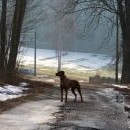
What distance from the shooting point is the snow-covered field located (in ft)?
353

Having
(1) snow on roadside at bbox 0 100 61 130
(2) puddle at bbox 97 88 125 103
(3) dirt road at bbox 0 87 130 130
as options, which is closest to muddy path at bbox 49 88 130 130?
(3) dirt road at bbox 0 87 130 130

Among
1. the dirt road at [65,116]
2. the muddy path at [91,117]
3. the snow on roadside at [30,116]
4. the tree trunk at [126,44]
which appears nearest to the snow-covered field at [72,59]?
the tree trunk at [126,44]

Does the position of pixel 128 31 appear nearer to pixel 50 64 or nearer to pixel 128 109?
pixel 128 109

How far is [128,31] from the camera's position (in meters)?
36.6

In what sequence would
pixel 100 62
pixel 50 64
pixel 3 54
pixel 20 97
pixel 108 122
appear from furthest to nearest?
pixel 100 62 → pixel 50 64 → pixel 3 54 → pixel 20 97 → pixel 108 122

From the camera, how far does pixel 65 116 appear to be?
587 inches

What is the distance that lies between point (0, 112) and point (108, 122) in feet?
11.4

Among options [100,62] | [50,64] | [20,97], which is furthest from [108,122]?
[100,62]

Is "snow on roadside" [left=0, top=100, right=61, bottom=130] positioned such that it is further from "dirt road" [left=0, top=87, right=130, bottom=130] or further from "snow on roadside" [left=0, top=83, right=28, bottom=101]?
"snow on roadside" [left=0, top=83, right=28, bottom=101]

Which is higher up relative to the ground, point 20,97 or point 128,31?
point 128,31

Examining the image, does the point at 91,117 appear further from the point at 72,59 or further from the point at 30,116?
the point at 72,59

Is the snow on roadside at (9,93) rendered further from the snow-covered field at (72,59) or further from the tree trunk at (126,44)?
the snow-covered field at (72,59)

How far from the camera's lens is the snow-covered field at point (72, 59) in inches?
4238

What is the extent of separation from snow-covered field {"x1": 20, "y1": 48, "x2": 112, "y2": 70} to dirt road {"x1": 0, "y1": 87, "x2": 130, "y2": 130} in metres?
84.8
